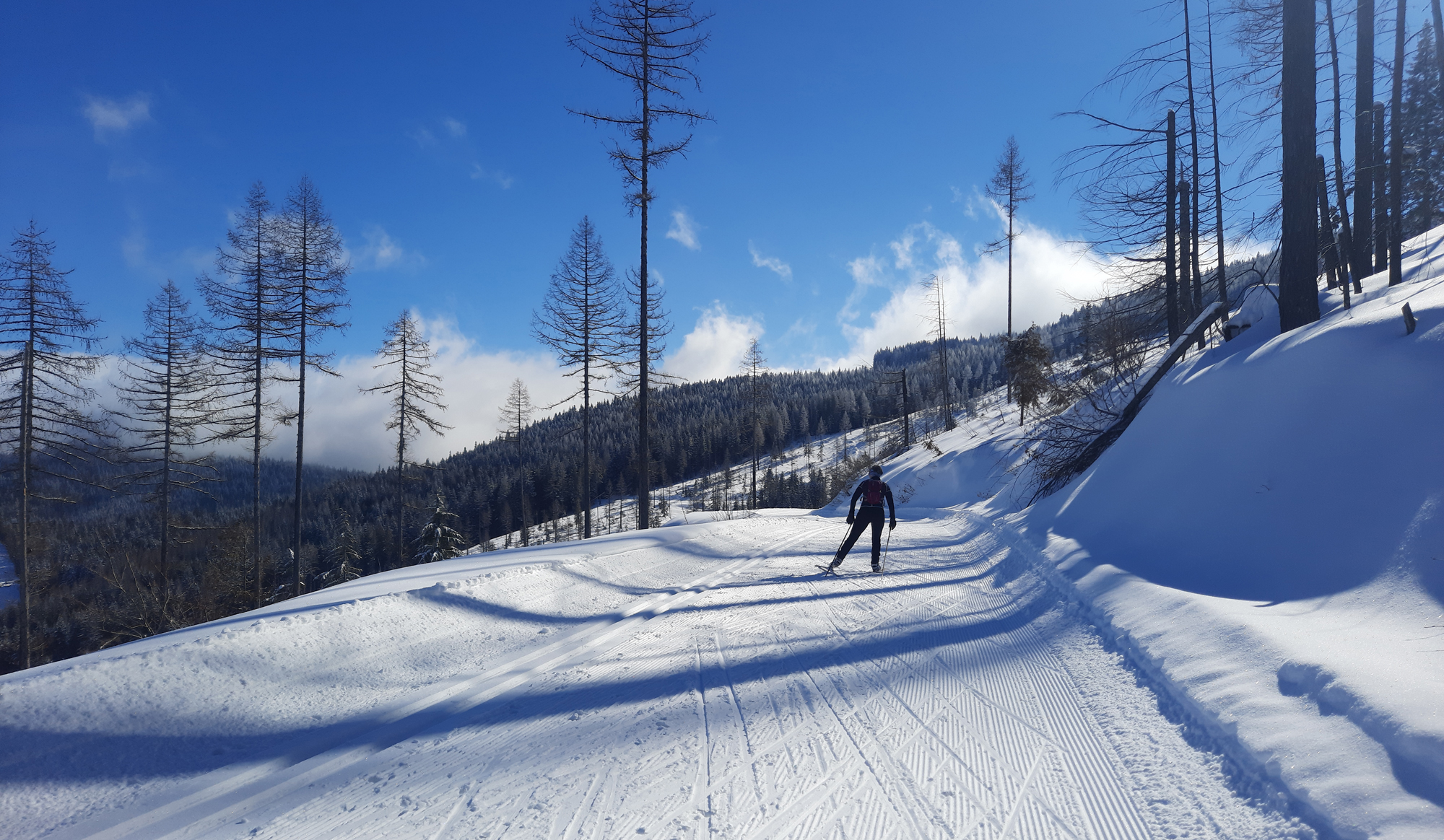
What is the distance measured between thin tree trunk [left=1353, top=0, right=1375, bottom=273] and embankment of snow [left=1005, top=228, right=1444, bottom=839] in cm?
760

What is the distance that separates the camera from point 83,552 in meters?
18.3

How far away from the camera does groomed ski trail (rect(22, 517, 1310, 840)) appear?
257 centimetres

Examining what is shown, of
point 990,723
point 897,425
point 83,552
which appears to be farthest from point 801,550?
point 897,425

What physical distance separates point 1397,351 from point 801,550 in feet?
25.6

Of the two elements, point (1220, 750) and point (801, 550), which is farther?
point (801, 550)

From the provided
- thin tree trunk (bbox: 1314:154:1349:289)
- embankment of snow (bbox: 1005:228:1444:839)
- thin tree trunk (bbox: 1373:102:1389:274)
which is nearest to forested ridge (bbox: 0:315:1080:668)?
thin tree trunk (bbox: 1314:154:1349:289)

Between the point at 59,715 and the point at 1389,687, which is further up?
the point at 1389,687

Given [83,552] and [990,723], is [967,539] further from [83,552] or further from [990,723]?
[83,552]

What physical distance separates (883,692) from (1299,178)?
10.6 meters

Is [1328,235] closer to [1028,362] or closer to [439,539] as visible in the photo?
[1028,362]

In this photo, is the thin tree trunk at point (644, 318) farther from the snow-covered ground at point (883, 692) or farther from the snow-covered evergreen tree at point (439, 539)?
the snow-covered evergreen tree at point (439, 539)

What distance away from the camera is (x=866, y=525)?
28.5 ft

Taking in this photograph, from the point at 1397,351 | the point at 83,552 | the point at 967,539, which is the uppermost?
the point at 1397,351

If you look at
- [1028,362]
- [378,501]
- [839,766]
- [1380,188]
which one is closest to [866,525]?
[839,766]
